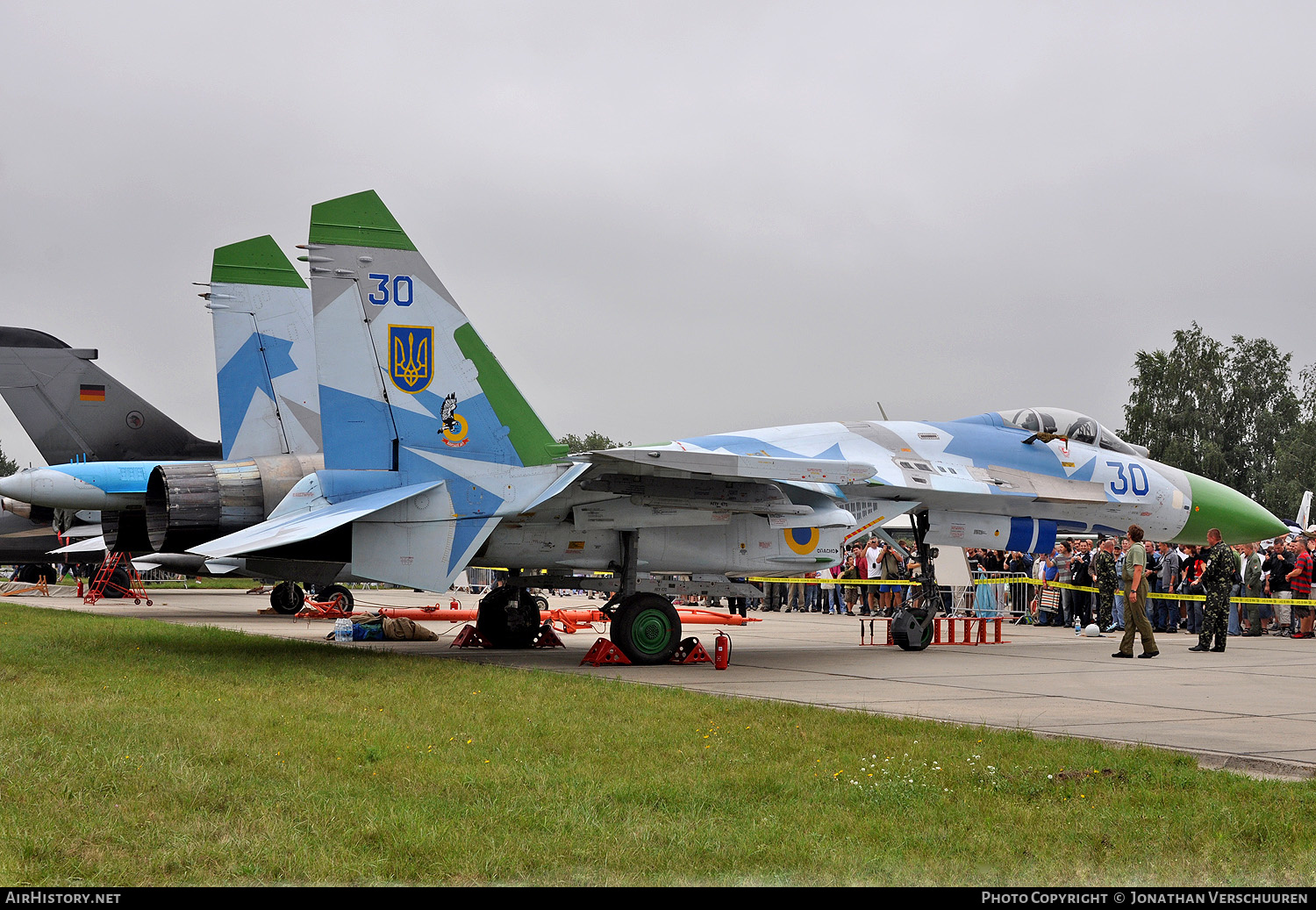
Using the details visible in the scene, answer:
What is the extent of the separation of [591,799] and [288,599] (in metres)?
20.6

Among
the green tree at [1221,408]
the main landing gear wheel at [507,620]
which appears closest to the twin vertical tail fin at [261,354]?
the main landing gear wheel at [507,620]

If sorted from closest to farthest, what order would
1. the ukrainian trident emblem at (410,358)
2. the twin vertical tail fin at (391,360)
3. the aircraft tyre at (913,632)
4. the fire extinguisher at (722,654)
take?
the twin vertical tail fin at (391,360)
the ukrainian trident emblem at (410,358)
the fire extinguisher at (722,654)
the aircraft tyre at (913,632)

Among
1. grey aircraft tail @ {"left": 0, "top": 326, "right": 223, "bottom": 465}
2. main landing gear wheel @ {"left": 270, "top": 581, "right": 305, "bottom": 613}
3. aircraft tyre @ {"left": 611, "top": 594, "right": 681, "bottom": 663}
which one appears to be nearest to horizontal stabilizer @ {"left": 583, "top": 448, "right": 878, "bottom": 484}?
aircraft tyre @ {"left": 611, "top": 594, "right": 681, "bottom": 663}

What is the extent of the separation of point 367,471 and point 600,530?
2625 millimetres

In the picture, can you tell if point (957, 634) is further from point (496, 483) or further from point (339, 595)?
point (339, 595)

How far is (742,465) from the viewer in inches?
452

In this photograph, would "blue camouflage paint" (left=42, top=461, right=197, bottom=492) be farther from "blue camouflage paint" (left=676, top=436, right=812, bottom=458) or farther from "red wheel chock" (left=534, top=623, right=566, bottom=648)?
"blue camouflage paint" (left=676, top=436, right=812, bottom=458)

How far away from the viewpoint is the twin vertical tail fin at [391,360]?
11.6 metres

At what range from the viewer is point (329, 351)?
1158cm

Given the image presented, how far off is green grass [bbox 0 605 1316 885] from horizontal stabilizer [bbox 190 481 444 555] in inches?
85.4

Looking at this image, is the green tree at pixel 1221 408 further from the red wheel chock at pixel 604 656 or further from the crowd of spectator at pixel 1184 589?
the red wheel chock at pixel 604 656

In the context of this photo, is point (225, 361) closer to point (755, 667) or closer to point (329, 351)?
point (329, 351)

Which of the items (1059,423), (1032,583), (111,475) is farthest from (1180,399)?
(111,475)

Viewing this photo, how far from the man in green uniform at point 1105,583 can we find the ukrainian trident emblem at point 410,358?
12.0m
